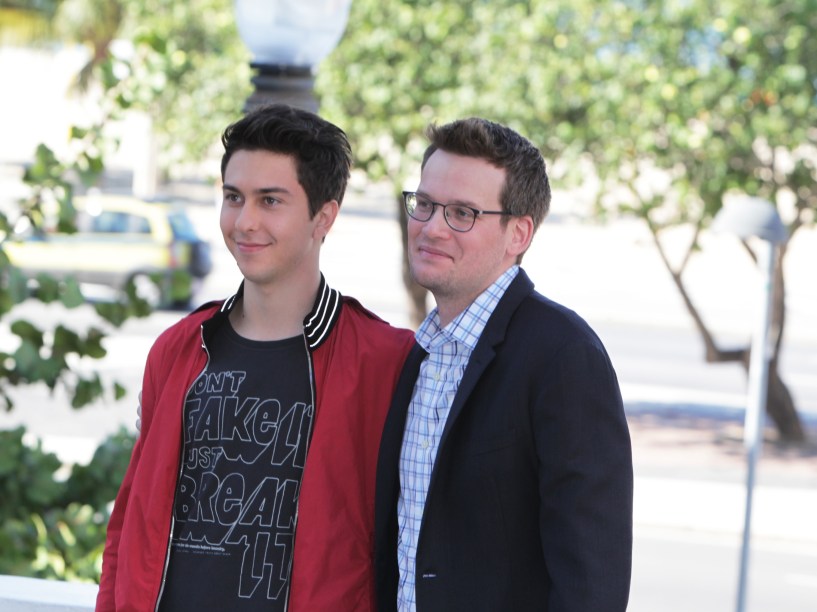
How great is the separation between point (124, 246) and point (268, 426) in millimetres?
16367

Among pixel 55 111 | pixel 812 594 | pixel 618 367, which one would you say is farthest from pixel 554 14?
pixel 55 111

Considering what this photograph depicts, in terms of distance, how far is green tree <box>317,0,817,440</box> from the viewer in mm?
10398

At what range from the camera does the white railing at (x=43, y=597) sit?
3.10m

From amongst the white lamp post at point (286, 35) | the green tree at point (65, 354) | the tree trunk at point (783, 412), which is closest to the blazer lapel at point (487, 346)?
the white lamp post at point (286, 35)

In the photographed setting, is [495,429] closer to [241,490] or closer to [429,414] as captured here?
[429,414]

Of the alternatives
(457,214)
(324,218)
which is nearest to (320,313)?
(324,218)

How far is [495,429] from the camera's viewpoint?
6.82 feet

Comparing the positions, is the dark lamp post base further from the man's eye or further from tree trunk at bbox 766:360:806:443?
tree trunk at bbox 766:360:806:443

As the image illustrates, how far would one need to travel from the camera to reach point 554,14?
1019cm

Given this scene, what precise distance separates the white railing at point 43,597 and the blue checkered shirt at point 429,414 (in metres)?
1.20

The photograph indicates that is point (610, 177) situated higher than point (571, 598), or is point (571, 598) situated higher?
point (610, 177)

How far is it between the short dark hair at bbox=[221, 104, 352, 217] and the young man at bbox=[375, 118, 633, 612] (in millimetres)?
248

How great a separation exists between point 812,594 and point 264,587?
7.19m

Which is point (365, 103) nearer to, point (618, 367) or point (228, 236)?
point (618, 367)
